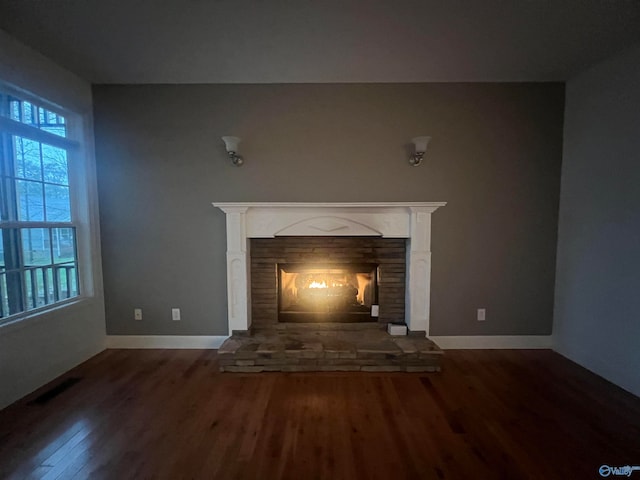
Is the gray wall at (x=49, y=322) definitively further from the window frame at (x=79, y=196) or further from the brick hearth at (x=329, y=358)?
the brick hearth at (x=329, y=358)

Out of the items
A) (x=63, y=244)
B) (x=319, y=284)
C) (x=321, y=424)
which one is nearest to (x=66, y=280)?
(x=63, y=244)

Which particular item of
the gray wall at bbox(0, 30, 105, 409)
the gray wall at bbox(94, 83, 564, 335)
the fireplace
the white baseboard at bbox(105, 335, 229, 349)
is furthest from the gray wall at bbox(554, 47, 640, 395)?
the gray wall at bbox(0, 30, 105, 409)

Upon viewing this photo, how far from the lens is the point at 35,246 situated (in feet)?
7.91

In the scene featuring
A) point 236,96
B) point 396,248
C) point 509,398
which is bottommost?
point 509,398

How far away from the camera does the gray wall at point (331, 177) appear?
2828 mm

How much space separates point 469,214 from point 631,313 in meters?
1.39

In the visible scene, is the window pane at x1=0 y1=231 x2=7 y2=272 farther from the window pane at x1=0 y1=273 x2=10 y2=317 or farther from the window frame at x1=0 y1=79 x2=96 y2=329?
the window frame at x1=0 y1=79 x2=96 y2=329

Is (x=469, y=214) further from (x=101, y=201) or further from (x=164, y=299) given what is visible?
(x=101, y=201)

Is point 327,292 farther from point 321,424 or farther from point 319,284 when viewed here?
point 321,424

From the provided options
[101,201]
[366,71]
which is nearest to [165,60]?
[101,201]

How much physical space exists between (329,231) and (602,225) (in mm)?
2335

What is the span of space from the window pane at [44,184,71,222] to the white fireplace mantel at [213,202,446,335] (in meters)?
1.46

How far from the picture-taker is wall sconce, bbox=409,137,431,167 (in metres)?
2.63

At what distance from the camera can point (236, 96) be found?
9.27 feet
